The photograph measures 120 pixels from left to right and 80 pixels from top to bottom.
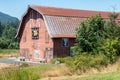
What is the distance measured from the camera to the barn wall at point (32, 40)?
170 feet

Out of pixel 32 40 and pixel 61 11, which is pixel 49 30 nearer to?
pixel 61 11

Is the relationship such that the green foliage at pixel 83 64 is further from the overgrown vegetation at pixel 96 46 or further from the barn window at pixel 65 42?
the barn window at pixel 65 42

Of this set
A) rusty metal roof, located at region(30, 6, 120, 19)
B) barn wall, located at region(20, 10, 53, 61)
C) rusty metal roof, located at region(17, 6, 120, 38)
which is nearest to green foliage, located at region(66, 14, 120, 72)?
rusty metal roof, located at region(17, 6, 120, 38)

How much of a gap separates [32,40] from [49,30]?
777 centimetres

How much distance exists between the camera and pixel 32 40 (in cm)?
5575

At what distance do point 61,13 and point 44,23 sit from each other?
343cm

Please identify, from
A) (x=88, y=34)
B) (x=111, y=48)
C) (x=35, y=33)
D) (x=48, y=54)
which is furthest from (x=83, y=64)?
(x=35, y=33)

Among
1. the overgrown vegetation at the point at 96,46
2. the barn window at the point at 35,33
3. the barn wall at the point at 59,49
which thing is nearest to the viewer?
the overgrown vegetation at the point at 96,46

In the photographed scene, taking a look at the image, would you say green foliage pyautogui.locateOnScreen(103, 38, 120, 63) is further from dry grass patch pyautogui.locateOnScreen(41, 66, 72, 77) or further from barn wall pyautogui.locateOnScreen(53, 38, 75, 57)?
barn wall pyautogui.locateOnScreen(53, 38, 75, 57)

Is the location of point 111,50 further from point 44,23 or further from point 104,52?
point 44,23

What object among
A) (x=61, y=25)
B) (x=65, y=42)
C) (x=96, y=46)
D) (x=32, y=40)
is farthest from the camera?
(x=32, y=40)

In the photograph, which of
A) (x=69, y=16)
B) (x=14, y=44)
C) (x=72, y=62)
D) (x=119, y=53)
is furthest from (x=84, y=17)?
(x=14, y=44)

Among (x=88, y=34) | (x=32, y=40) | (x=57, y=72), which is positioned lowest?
(x=57, y=72)

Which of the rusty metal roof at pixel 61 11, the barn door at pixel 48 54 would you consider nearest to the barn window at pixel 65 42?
the barn door at pixel 48 54
